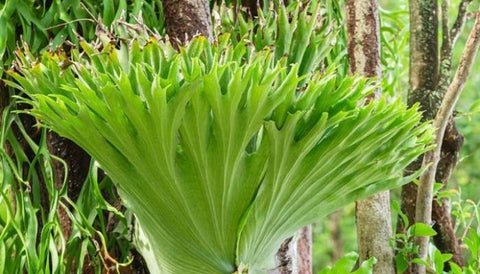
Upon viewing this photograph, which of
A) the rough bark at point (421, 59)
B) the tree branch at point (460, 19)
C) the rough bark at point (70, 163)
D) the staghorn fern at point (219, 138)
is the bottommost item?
the staghorn fern at point (219, 138)

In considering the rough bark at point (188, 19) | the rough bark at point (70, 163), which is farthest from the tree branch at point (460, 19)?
the rough bark at point (70, 163)

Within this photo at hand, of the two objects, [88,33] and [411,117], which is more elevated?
[88,33]

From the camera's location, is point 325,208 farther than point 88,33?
No

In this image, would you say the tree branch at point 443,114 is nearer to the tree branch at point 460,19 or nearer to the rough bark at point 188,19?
the tree branch at point 460,19

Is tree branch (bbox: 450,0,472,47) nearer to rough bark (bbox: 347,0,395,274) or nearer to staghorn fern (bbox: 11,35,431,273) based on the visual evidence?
rough bark (bbox: 347,0,395,274)

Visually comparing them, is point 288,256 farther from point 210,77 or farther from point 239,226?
point 210,77

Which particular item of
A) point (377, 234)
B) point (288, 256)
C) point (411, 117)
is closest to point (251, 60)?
point (411, 117)

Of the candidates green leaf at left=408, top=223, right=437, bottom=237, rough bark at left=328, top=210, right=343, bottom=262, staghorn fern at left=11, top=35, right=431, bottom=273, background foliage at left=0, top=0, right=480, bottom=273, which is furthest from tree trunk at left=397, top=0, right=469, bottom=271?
rough bark at left=328, top=210, right=343, bottom=262

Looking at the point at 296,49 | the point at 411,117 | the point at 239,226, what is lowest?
the point at 239,226
